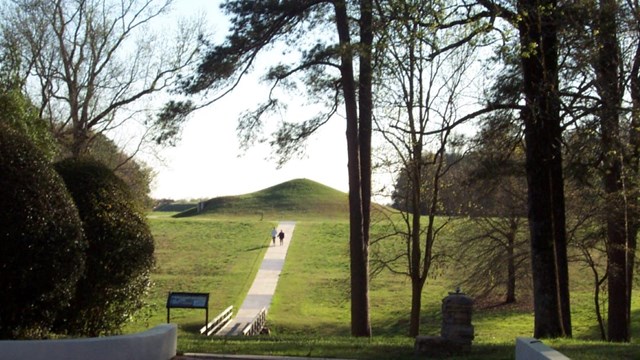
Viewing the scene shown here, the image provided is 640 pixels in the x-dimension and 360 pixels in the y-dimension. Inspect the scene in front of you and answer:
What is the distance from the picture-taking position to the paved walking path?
28031 mm

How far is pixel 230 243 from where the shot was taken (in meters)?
58.7

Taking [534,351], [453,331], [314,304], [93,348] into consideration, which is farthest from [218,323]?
[534,351]

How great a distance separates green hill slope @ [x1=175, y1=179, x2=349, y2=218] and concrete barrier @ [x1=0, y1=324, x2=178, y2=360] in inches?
3123

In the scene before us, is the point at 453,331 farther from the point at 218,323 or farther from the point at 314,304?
the point at 314,304

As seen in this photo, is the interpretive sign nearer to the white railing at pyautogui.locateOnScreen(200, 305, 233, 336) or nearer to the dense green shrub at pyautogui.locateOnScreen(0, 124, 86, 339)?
the dense green shrub at pyautogui.locateOnScreen(0, 124, 86, 339)

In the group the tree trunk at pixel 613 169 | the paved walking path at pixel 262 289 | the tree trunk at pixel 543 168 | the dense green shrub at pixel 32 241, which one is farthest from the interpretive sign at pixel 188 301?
the paved walking path at pixel 262 289

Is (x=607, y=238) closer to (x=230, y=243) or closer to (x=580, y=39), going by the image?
(x=580, y=39)

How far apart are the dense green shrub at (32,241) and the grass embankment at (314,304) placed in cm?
310

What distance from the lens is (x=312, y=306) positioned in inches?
1420

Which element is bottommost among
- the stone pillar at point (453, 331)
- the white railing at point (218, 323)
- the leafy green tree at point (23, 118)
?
the white railing at point (218, 323)

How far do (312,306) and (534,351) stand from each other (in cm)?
2893

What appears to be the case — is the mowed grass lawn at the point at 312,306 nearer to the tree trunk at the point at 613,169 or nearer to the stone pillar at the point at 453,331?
the stone pillar at the point at 453,331

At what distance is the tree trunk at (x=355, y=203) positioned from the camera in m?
19.1

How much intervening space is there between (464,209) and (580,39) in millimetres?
12232
